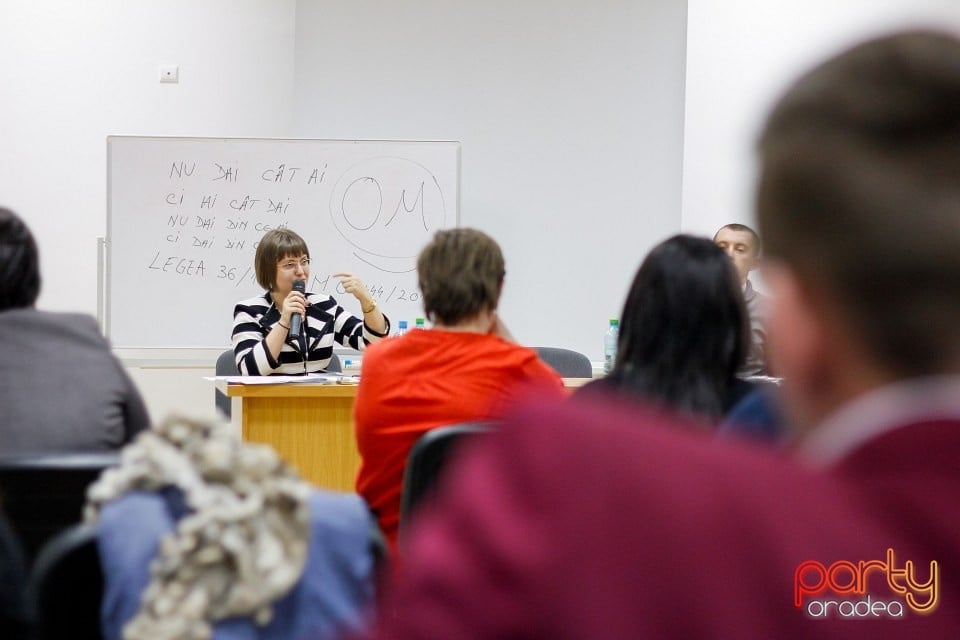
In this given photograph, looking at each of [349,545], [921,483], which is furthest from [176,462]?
[921,483]

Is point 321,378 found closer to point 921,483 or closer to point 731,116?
point 731,116

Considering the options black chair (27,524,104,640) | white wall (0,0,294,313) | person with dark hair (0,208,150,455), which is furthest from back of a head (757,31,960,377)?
white wall (0,0,294,313)

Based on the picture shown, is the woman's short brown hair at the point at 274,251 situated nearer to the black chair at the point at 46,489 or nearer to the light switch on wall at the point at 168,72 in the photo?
the light switch on wall at the point at 168,72

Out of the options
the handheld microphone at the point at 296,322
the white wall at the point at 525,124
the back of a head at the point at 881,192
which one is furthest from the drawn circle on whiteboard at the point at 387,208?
the back of a head at the point at 881,192

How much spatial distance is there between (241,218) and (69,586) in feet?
13.0

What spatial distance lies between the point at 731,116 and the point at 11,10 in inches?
142

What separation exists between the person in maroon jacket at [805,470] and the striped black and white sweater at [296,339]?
3628 millimetres

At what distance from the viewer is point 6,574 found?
783mm

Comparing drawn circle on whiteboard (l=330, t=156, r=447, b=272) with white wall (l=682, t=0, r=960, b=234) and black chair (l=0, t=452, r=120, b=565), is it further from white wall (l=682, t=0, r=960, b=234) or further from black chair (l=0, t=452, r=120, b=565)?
black chair (l=0, t=452, r=120, b=565)

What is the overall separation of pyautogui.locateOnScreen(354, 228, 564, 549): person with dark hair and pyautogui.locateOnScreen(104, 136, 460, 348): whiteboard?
2848 millimetres

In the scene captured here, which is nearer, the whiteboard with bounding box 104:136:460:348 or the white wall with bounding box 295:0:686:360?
the whiteboard with bounding box 104:136:460:348

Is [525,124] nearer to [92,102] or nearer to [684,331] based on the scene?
[92,102]

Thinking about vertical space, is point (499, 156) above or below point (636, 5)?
below

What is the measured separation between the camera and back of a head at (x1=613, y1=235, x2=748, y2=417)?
1.83 meters
